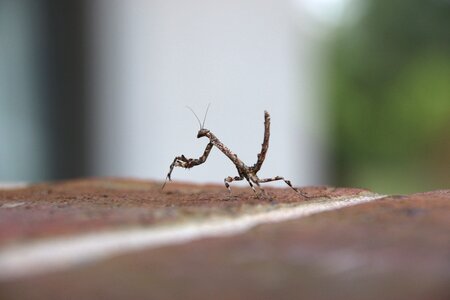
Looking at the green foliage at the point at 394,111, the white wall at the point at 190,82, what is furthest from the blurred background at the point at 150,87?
the green foliage at the point at 394,111

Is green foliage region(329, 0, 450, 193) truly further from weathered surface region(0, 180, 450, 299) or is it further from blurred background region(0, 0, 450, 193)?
weathered surface region(0, 180, 450, 299)

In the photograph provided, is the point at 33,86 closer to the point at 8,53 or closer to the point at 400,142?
the point at 8,53

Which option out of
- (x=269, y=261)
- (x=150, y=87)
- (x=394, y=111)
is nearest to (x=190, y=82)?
(x=150, y=87)

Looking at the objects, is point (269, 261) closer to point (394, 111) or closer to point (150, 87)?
point (150, 87)

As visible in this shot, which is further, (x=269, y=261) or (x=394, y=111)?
(x=394, y=111)

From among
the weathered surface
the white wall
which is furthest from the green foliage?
the weathered surface
